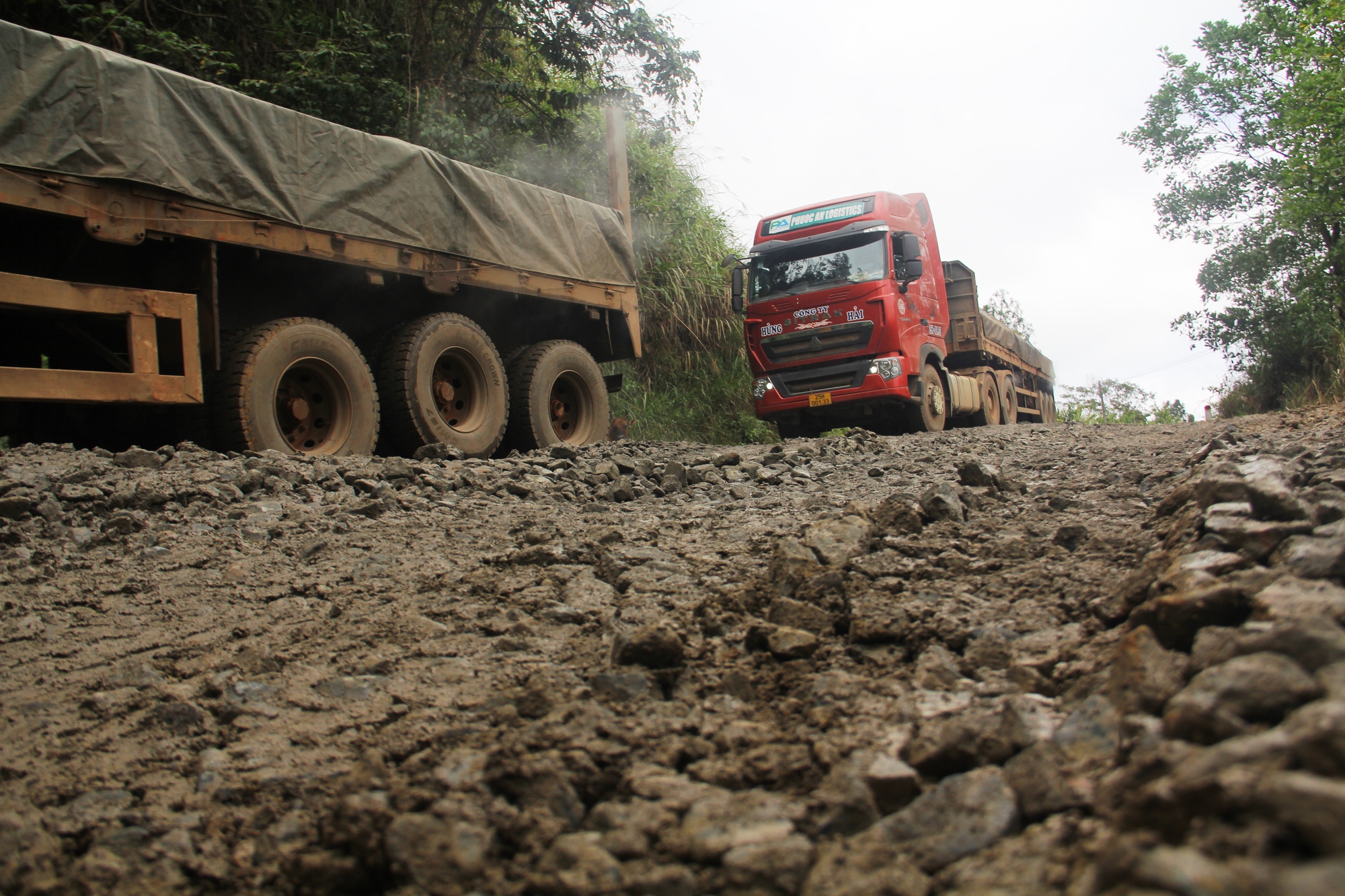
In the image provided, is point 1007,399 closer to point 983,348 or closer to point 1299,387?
point 983,348

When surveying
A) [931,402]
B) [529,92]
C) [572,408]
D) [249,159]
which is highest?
[529,92]

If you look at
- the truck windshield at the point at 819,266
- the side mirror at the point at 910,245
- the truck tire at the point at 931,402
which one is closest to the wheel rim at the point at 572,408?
the truck windshield at the point at 819,266

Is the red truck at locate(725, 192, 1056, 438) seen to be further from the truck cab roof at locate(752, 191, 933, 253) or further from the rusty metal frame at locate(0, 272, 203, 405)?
the rusty metal frame at locate(0, 272, 203, 405)

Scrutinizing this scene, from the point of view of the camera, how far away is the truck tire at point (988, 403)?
550 inches

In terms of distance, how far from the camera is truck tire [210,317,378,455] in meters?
5.36

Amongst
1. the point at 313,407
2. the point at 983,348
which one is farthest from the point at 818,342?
the point at 313,407

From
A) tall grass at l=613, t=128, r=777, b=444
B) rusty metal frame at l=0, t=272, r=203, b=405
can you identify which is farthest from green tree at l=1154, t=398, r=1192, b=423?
rusty metal frame at l=0, t=272, r=203, b=405

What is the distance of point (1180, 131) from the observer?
2436 cm

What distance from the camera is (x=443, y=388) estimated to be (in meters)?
7.00

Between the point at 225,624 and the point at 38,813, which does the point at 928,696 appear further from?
the point at 225,624

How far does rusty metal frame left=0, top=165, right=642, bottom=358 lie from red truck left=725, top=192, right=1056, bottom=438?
437cm

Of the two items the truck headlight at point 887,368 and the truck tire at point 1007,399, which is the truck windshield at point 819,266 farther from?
the truck tire at point 1007,399

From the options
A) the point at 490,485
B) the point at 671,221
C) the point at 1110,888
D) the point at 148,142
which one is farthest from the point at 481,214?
the point at 671,221

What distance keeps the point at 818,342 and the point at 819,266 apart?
37.9 inches
